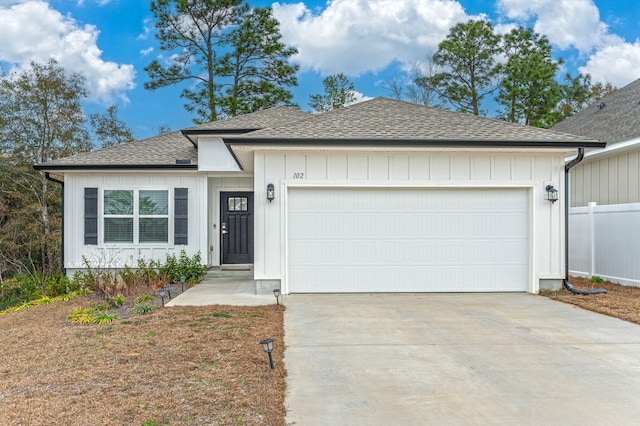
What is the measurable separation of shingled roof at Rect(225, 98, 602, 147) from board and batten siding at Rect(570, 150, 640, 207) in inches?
123

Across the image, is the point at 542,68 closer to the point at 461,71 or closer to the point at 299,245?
the point at 461,71

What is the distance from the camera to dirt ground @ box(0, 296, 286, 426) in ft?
11.0

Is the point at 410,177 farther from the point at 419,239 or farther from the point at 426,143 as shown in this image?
the point at 419,239

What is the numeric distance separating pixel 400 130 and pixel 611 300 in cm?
453

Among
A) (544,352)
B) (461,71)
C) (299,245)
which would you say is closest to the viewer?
(544,352)

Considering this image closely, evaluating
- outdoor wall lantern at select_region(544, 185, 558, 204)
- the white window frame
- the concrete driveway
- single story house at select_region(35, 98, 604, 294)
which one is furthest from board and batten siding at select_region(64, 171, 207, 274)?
outdoor wall lantern at select_region(544, 185, 558, 204)

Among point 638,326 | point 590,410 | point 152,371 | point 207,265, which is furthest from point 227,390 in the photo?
point 207,265

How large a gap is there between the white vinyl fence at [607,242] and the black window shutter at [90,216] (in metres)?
11.1

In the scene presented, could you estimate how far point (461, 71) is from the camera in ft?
77.8

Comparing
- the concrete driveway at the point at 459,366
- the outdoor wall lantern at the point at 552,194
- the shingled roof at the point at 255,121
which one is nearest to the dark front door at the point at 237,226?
the shingled roof at the point at 255,121

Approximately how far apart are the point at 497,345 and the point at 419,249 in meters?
3.51

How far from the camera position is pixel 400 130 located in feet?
28.0

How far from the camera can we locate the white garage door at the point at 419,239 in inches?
335

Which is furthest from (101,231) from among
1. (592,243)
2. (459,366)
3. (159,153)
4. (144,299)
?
(592,243)
